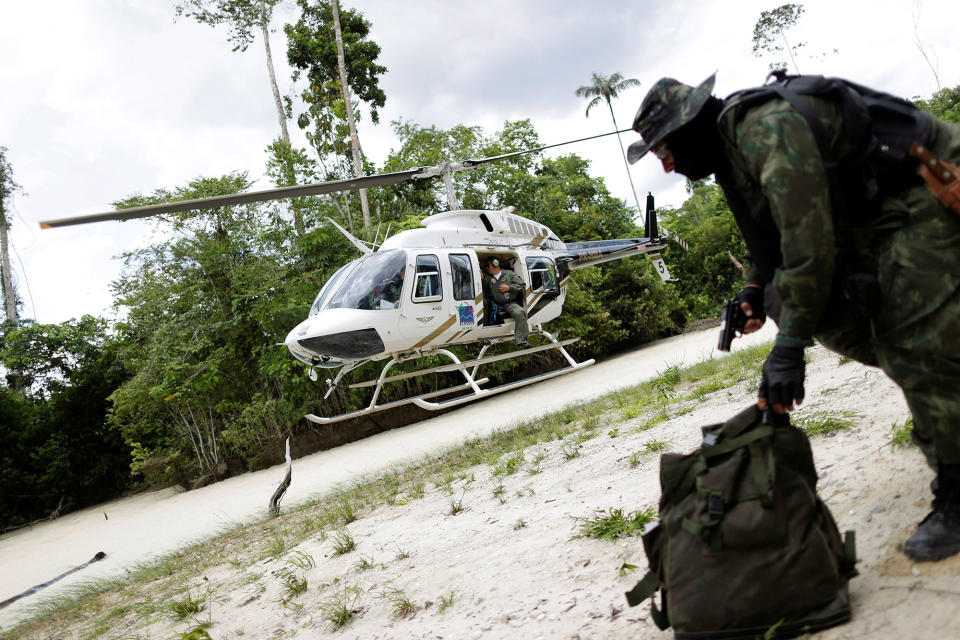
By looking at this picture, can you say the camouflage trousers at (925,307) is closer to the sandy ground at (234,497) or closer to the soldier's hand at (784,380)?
the soldier's hand at (784,380)

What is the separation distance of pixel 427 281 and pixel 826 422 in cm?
580

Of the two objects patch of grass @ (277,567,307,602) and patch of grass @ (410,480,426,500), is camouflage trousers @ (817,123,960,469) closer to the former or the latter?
patch of grass @ (277,567,307,602)

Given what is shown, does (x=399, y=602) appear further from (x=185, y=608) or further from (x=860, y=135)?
(x=860, y=135)

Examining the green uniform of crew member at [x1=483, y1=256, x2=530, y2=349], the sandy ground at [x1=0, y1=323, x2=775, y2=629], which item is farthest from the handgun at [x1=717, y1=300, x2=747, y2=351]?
the green uniform of crew member at [x1=483, y1=256, x2=530, y2=349]

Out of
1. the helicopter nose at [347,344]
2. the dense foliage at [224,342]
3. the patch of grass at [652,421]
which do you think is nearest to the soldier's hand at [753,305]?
the patch of grass at [652,421]

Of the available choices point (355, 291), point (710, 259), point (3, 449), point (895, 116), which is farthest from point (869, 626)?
point (710, 259)

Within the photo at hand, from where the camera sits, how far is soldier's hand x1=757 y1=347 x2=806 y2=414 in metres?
1.81

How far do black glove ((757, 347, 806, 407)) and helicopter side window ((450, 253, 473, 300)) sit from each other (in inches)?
271

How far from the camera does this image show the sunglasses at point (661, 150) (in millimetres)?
2156

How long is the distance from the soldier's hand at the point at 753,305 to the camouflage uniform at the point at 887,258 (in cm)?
42

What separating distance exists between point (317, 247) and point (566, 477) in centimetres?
1289

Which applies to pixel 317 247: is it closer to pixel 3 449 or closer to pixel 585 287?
pixel 585 287

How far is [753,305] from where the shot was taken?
236cm

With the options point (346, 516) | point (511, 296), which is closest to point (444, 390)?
point (511, 296)
